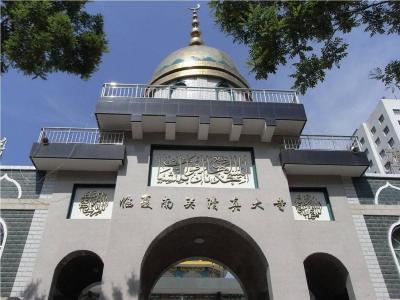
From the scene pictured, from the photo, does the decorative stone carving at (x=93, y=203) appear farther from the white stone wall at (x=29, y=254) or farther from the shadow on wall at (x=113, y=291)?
the shadow on wall at (x=113, y=291)

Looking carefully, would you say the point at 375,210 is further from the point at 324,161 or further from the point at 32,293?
the point at 32,293

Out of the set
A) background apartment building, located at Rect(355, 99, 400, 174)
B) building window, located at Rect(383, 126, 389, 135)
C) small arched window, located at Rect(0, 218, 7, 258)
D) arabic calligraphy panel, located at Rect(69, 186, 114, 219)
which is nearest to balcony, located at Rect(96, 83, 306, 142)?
arabic calligraphy panel, located at Rect(69, 186, 114, 219)

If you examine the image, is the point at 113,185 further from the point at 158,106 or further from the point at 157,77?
the point at 157,77

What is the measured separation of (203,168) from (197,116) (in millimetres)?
1516

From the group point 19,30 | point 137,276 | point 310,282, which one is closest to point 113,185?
point 137,276

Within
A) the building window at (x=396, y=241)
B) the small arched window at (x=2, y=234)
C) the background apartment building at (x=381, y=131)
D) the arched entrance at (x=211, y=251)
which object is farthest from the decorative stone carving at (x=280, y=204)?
the background apartment building at (x=381, y=131)

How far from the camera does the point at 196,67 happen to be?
16.2 m

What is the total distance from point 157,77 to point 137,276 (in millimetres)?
10106

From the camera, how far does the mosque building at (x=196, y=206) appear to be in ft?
31.0

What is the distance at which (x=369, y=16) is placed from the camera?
7.06 metres

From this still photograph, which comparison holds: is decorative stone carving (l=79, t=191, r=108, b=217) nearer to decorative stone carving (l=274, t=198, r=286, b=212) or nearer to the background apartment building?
decorative stone carving (l=274, t=198, r=286, b=212)

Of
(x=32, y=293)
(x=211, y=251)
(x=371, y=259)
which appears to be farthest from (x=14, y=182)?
(x=371, y=259)

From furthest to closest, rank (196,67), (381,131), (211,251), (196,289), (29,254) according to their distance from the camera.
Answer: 1. (381,131)
2. (196,289)
3. (196,67)
4. (211,251)
5. (29,254)

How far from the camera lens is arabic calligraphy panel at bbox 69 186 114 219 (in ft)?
33.4
